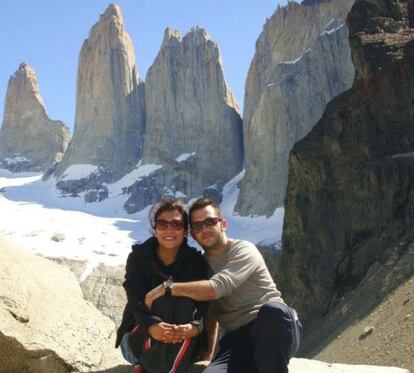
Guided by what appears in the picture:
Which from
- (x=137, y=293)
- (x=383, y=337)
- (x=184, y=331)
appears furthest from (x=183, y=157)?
(x=184, y=331)

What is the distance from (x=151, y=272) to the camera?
6.25 metres

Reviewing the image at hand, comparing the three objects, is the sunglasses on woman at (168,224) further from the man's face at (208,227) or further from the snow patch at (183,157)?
the snow patch at (183,157)

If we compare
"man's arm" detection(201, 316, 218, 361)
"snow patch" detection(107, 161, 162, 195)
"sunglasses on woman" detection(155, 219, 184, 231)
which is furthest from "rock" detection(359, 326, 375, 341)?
→ "snow patch" detection(107, 161, 162, 195)

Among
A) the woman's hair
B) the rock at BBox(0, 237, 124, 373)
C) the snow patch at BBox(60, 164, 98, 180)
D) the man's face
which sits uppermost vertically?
the snow patch at BBox(60, 164, 98, 180)

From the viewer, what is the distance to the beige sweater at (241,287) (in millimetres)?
6234

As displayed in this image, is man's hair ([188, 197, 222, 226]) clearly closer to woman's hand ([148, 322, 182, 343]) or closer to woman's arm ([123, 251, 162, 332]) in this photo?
woman's arm ([123, 251, 162, 332])

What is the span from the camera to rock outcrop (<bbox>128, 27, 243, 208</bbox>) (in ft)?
500

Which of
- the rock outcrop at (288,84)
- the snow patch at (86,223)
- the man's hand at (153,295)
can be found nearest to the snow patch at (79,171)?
the snow patch at (86,223)

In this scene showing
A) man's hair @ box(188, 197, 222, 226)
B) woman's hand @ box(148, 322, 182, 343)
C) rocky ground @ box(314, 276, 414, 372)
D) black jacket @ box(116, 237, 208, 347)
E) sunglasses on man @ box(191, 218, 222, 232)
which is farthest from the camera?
rocky ground @ box(314, 276, 414, 372)

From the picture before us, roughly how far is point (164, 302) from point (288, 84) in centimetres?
11853

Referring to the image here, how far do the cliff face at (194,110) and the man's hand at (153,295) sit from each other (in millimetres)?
145407

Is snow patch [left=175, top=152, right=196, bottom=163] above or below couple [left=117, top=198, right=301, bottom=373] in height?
above

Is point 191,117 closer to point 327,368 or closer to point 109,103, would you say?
point 109,103

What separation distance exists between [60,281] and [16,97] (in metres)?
199
